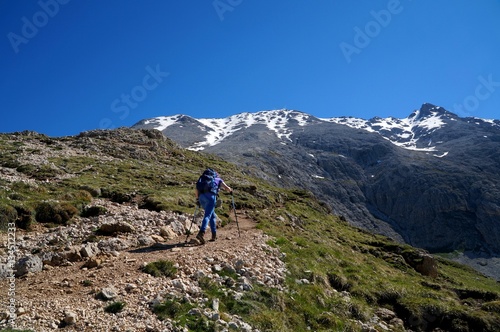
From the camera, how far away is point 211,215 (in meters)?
15.9

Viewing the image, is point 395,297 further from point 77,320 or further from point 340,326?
point 77,320

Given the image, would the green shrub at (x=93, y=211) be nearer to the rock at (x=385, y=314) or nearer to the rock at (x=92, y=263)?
the rock at (x=92, y=263)

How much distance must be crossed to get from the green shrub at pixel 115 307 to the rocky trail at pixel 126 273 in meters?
0.11

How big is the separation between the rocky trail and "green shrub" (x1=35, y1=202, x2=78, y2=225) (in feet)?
3.17

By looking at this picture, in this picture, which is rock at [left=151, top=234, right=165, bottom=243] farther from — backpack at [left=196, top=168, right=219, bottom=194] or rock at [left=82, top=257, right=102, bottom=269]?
rock at [left=82, top=257, right=102, bottom=269]

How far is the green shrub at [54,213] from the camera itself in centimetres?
1766

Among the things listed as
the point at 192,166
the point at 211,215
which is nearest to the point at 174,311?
the point at 211,215

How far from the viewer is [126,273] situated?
11102mm

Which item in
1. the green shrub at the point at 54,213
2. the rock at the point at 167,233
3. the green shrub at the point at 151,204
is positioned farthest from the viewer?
the green shrub at the point at 151,204

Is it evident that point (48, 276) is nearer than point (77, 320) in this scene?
No

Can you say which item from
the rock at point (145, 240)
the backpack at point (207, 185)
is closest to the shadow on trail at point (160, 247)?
the rock at point (145, 240)

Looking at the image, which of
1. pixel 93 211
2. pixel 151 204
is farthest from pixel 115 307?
pixel 151 204

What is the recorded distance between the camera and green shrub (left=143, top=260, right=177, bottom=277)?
36.6ft

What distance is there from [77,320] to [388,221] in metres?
199
